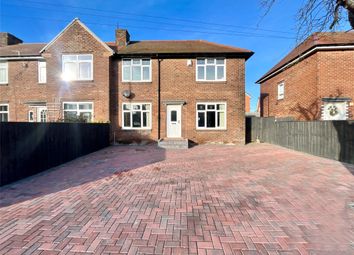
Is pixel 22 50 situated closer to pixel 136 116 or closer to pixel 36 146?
pixel 136 116

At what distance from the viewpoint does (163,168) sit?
7.96m

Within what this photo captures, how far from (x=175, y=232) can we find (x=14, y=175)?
18.5ft

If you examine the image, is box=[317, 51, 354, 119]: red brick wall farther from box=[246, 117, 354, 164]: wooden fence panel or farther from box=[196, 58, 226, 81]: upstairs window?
box=[196, 58, 226, 81]: upstairs window

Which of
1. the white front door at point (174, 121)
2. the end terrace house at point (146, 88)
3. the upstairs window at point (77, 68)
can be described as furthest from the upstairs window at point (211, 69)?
the upstairs window at point (77, 68)

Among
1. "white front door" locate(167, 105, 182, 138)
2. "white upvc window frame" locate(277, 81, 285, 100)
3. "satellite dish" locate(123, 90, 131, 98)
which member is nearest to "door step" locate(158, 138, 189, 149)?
"white front door" locate(167, 105, 182, 138)

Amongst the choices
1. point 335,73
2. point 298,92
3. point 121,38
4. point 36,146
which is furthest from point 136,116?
point 335,73

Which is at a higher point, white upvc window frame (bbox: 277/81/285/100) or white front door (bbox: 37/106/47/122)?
white upvc window frame (bbox: 277/81/285/100)

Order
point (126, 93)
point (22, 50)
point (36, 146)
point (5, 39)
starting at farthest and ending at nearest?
point (5, 39)
point (22, 50)
point (126, 93)
point (36, 146)

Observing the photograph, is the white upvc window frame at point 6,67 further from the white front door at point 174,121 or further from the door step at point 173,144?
the door step at point 173,144

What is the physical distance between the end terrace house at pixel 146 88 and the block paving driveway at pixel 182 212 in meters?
8.05

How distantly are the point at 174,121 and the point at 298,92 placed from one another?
8.99 m

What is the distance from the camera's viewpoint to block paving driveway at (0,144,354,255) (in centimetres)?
309

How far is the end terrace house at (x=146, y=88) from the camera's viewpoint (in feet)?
49.5

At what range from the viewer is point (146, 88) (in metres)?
15.3
